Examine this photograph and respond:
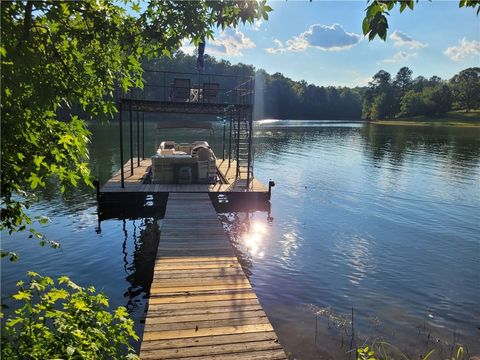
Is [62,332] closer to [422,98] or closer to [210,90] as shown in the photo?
[210,90]

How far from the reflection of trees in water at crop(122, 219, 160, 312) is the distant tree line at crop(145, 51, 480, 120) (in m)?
121

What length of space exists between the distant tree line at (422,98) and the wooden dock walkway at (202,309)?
465 feet

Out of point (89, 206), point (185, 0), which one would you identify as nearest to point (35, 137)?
point (185, 0)

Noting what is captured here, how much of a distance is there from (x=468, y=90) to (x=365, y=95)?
43262 millimetres

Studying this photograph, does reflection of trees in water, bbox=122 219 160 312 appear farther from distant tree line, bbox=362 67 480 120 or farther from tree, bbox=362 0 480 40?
distant tree line, bbox=362 67 480 120

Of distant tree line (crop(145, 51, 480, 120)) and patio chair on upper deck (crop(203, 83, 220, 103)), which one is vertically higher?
distant tree line (crop(145, 51, 480, 120))

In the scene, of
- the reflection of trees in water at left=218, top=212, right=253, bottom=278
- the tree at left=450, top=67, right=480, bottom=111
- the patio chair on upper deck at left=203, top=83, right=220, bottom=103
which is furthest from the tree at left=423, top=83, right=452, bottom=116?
the reflection of trees in water at left=218, top=212, right=253, bottom=278

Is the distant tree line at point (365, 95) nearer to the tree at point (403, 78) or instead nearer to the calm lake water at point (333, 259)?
the tree at point (403, 78)

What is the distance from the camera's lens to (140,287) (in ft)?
37.3

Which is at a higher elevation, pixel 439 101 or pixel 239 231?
pixel 439 101

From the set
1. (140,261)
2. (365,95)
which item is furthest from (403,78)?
(140,261)

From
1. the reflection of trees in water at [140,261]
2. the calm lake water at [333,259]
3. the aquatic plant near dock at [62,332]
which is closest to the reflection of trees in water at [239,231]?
the calm lake water at [333,259]

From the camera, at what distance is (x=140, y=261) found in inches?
525

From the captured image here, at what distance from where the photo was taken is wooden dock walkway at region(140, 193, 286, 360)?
→ 6059 mm
